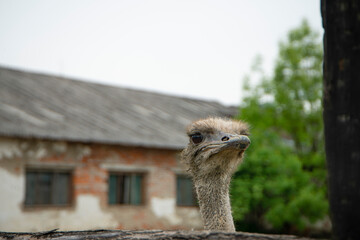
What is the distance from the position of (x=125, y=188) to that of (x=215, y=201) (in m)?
11.8

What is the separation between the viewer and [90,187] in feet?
46.0

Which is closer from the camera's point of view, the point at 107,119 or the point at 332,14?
the point at 332,14

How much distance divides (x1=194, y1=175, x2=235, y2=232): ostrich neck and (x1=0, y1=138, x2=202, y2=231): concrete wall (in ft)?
31.6

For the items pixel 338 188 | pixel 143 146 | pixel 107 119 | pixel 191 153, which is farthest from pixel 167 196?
pixel 338 188

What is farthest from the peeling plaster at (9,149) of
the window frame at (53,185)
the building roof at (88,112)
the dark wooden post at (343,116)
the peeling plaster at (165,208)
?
the dark wooden post at (343,116)

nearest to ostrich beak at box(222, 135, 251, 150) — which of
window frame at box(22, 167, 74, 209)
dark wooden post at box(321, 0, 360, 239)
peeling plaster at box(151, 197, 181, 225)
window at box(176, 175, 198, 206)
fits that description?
dark wooden post at box(321, 0, 360, 239)

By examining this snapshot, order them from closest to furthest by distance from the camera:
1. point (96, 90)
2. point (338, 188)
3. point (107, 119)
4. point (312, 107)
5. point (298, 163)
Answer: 1. point (338, 188)
2. point (298, 163)
3. point (107, 119)
4. point (312, 107)
5. point (96, 90)

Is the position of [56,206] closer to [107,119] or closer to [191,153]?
[107,119]

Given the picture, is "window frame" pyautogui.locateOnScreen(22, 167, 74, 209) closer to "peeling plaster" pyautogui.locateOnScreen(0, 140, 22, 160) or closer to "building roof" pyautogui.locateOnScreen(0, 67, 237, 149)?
"peeling plaster" pyautogui.locateOnScreen(0, 140, 22, 160)

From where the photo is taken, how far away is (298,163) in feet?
48.9

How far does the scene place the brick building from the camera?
12.8m

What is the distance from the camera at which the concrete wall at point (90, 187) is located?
1259cm

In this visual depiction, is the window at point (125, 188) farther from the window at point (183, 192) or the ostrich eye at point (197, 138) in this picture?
the ostrich eye at point (197, 138)

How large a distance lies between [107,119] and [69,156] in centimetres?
268
